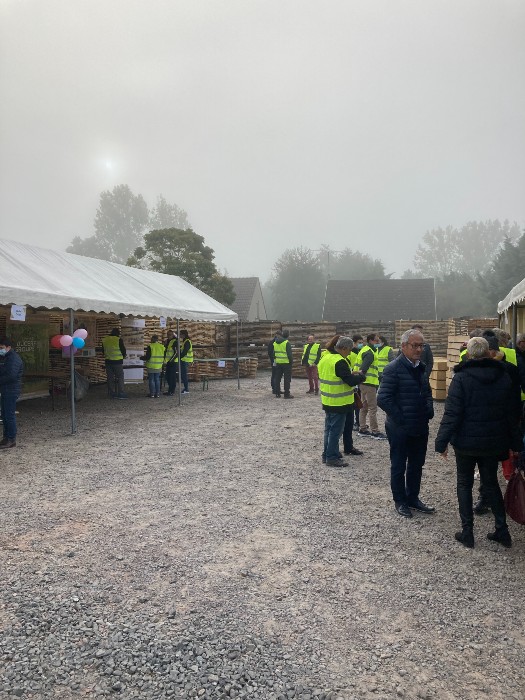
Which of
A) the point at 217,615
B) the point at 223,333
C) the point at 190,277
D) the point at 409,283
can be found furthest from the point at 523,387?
the point at 409,283

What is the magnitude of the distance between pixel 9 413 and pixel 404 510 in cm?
582

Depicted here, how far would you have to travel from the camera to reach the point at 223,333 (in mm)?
20469

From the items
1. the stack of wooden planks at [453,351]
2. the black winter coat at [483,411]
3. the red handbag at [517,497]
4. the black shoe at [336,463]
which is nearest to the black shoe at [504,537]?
the red handbag at [517,497]

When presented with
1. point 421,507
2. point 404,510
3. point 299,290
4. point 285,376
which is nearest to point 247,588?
point 404,510

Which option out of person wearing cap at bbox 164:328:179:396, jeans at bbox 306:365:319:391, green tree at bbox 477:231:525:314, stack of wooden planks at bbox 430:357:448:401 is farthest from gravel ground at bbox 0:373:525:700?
green tree at bbox 477:231:525:314

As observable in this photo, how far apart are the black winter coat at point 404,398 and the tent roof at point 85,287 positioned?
579cm

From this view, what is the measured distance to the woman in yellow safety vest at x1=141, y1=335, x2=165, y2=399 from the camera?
1306cm

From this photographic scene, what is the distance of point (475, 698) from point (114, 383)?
40.3ft

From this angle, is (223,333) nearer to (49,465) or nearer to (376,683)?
(49,465)

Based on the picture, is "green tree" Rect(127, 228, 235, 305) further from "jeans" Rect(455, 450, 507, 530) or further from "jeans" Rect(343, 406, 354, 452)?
"jeans" Rect(455, 450, 507, 530)

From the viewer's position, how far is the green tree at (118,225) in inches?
3034

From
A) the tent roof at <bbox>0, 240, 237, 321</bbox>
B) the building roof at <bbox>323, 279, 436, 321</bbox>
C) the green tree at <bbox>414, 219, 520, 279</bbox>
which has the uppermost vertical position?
the green tree at <bbox>414, 219, 520, 279</bbox>

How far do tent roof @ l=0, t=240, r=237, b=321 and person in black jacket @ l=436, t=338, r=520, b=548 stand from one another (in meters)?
6.47

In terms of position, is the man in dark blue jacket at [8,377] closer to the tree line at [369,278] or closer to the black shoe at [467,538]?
the black shoe at [467,538]
